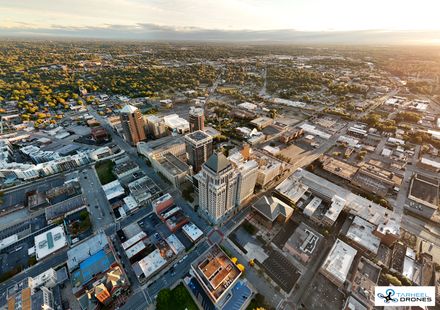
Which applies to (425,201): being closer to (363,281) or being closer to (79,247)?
(363,281)

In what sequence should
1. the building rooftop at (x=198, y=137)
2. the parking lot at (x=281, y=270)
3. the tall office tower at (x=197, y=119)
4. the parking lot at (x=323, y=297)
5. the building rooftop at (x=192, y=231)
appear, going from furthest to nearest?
the tall office tower at (x=197, y=119) → the building rooftop at (x=198, y=137) → the building rooftop at (x=192, y=231) → the parking lot at (x=281, y=270) → the parking lot at (x=323, y=297)

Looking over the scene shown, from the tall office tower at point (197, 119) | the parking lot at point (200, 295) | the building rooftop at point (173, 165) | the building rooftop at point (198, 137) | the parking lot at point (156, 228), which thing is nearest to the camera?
the parking lot at point (200, 295)

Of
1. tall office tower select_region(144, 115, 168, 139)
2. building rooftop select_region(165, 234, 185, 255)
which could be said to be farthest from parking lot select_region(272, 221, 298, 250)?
tall office tower select_region(144, 115, 168, 139)

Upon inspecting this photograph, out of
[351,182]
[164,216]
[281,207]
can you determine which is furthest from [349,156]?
[164,216]

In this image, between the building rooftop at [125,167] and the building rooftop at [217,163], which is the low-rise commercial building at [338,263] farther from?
the building rooftop at [125,167]

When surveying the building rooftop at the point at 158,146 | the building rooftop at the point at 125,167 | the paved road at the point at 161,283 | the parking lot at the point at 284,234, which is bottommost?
the paved road at the point at 161,283

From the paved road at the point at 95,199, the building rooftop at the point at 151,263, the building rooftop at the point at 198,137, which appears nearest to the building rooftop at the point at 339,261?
the building rooftop at the point at 151,263
